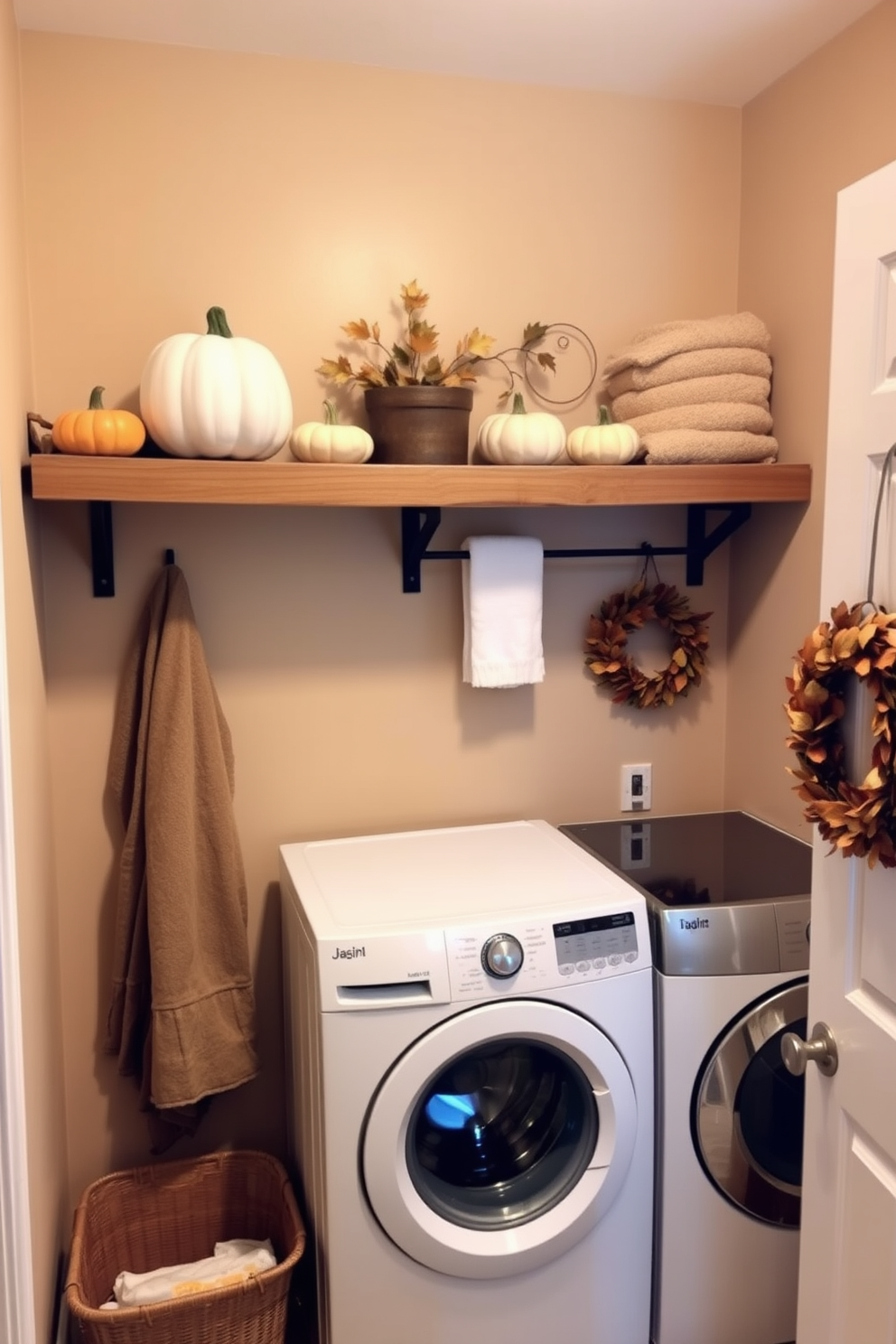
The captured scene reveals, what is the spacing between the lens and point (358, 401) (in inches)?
80.6

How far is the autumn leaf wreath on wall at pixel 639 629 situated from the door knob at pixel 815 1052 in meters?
1.00

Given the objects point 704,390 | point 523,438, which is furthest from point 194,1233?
point 704,390

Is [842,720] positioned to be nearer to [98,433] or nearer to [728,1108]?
[728,1108]

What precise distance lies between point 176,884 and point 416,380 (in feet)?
3.42

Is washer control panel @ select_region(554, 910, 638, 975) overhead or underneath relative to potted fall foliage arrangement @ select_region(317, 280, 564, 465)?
underneath

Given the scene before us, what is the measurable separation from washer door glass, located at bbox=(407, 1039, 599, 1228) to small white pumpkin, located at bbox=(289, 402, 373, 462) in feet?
3.38

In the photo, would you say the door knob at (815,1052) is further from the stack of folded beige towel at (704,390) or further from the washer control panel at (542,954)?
the stack of folded beige towel at (704,390)

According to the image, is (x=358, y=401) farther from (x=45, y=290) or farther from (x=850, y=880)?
(x=850, y=880)

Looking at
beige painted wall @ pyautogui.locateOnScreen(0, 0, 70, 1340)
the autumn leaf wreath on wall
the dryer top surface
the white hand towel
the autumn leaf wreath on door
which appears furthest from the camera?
the autumn leaf wreath on wall

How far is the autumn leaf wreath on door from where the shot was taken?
3.66 feet

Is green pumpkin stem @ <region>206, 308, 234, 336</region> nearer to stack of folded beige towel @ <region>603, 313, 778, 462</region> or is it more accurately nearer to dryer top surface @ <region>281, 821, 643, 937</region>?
stack of folded beige towel @ <region>603, 313, 778, 462</region>

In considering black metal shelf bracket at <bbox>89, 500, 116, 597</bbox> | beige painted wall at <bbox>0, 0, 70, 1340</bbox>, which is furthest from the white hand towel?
beige painted wall at <bbox>0, 0, 70, 1340</bbox>

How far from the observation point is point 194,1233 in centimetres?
203

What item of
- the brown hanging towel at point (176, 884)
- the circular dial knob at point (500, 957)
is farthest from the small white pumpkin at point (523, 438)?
the circular dial knob at point (500, 957)
